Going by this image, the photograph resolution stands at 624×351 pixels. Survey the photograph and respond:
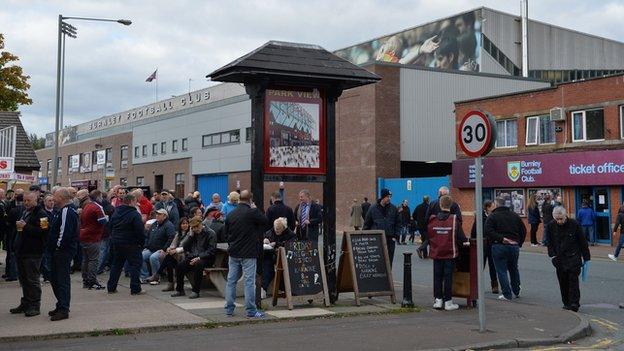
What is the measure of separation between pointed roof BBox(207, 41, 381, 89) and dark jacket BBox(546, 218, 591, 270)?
13.2 feet

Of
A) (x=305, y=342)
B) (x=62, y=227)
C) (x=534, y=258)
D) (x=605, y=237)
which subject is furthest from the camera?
(x=605, y=237)

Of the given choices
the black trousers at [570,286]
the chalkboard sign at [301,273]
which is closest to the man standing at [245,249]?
the chalkboard sign at [301,273]

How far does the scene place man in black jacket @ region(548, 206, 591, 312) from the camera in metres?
11.5

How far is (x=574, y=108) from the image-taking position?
2925 cm

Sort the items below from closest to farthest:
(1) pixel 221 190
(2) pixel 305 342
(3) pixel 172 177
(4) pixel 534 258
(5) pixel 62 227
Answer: (2) pixel 305 342 → (5) pixel 62 227 → (4) pixel 534 258 → (1) pixel 221 190 → (3) pixel 172 177

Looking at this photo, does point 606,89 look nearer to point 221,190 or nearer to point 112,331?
point 112,331

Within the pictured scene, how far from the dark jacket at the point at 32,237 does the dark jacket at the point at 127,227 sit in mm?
2186

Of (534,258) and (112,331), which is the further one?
(534,258)

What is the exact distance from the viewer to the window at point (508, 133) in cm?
3206

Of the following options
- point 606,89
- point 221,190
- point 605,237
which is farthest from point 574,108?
point 221,190

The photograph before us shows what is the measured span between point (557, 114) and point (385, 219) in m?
17.8

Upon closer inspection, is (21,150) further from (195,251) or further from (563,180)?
(563,180)

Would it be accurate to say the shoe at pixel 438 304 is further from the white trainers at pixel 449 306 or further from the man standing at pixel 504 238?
the man standing at pixel 504 238

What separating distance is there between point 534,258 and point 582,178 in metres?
8.02
